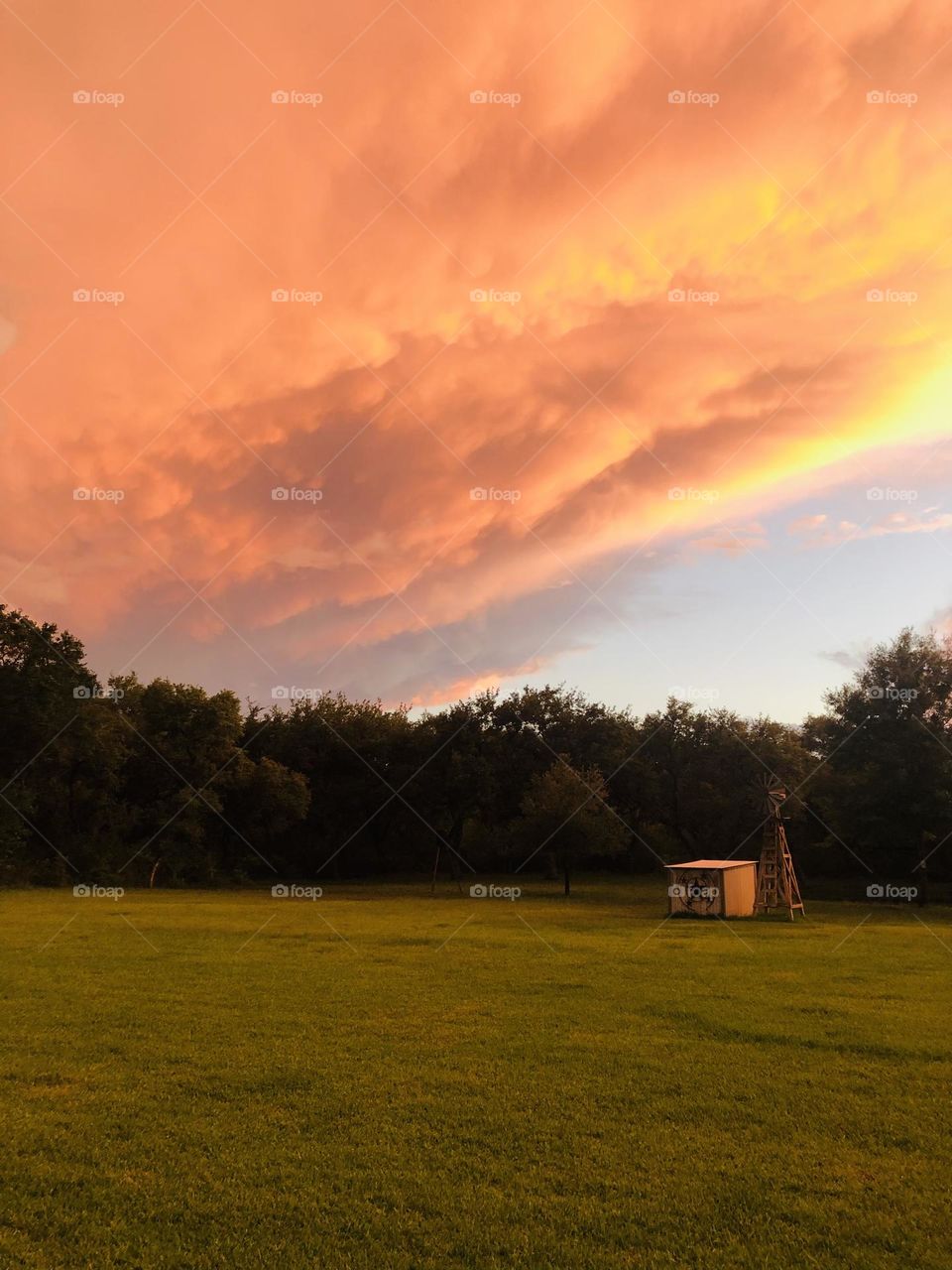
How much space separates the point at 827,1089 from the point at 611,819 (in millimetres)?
42274

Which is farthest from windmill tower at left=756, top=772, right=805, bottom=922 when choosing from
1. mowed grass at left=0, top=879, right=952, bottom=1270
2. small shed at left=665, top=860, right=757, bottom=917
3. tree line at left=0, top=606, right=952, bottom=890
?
mowed grass at left=0, top=879, right=952, bottom=1270

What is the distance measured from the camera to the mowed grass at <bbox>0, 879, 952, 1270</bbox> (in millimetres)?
7238

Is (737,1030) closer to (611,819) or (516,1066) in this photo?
(516,1066)

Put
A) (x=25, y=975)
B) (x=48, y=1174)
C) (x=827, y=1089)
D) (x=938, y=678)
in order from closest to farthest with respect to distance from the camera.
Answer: (x=48, y=1174) < (x=827, y=1089) < (x=25, y=975) < (x=938, y=678)

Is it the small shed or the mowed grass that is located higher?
the mowed grass

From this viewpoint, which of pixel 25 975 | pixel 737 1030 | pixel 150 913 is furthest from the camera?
pixel 150 913

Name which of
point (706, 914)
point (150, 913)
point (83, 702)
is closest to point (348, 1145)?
point (150, 913)

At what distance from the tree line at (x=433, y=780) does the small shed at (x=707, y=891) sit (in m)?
12.2

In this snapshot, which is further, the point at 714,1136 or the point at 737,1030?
the point at 737,1030

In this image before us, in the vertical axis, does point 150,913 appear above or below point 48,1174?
below

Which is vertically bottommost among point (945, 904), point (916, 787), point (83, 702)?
point (945, 904)

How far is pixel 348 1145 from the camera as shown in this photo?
8984 mm

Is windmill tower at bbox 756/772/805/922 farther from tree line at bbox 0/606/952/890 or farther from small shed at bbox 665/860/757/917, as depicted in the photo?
tree line at bbox 0/606/952/890

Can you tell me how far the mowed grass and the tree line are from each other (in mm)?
31895
